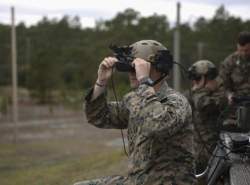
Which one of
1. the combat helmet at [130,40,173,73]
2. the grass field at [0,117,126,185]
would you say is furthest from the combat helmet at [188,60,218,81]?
the grass field at [0,117,126,185]

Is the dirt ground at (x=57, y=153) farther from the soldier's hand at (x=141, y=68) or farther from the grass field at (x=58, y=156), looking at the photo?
the soldier's hand at (x=141, y=68)

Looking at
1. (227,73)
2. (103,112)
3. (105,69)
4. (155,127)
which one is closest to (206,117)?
(227,73)

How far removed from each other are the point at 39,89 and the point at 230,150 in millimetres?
29608

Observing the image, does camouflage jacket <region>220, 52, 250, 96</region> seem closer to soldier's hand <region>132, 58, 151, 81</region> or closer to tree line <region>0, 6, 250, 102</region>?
soldier's hand <region>132, 58, 151, 81</region>

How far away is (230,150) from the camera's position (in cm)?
423

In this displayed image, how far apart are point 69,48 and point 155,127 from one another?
30.9m

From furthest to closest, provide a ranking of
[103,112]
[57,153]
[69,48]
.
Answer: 1. [69,48]
2. [57,153]
3. [103,112]

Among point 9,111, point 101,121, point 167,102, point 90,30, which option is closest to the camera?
point 167,102

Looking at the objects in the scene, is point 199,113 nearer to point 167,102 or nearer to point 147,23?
point 167,102

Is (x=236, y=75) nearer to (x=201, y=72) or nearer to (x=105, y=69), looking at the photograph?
(x=201, y=72)

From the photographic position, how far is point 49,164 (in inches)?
501

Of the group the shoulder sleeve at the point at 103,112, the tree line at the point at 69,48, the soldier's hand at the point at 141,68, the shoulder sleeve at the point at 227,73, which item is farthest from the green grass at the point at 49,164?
the tree line at the point at 69,48

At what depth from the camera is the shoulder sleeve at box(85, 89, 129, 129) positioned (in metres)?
3.89

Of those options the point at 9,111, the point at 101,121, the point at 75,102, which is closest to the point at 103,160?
the point at 101,121
